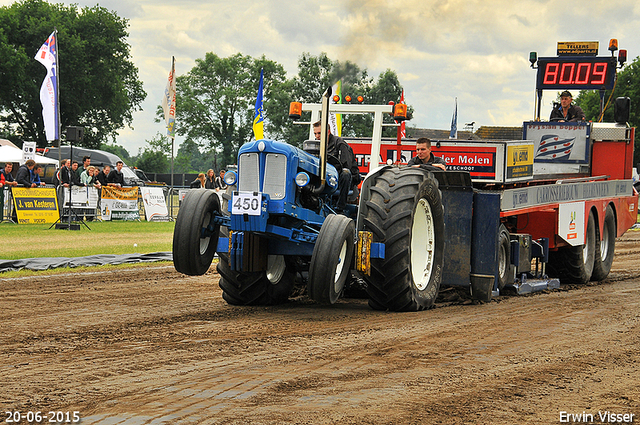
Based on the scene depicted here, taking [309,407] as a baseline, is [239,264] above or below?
above

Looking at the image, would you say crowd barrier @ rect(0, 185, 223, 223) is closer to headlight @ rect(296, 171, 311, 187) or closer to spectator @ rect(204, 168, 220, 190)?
spectator @ rect(204, 168, 220, 190)

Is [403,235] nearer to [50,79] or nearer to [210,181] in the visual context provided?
[50,79]

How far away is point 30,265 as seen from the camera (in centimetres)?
1157

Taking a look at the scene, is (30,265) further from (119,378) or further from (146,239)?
(119,378)

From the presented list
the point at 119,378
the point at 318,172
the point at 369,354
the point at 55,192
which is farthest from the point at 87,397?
the point at 55,192

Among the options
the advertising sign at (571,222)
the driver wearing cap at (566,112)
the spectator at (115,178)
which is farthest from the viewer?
the spectator at (115,178)

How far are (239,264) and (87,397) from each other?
333cm

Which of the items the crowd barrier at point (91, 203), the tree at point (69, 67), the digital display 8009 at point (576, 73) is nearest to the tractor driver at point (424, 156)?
the digital display 8009 at point (576, 73)

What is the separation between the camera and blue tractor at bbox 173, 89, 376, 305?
7082 mm

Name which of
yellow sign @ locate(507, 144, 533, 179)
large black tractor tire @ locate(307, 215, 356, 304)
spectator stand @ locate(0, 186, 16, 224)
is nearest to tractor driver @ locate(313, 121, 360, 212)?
large black tractor tire @ locate(307, 215, 356, 304)

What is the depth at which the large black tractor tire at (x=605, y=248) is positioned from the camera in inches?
489

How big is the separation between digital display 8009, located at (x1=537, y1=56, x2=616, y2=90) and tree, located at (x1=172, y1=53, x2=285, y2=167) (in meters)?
59.7

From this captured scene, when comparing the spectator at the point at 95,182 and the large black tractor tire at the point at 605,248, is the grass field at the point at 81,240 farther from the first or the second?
the large black tractor tire at the point at 605,248

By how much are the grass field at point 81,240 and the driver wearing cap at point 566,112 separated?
786cm
